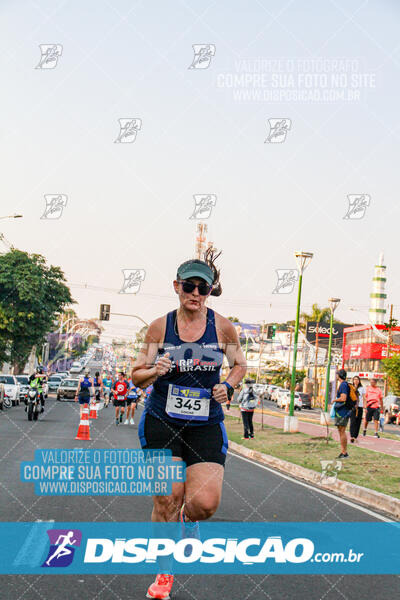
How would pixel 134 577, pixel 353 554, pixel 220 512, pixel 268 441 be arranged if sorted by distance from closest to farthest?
pixel 134 577, pixel 353 554, pixel 220 512, pixel 268 441

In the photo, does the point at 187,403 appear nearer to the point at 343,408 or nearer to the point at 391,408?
the point at 343,408

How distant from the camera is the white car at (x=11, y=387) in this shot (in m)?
36.9

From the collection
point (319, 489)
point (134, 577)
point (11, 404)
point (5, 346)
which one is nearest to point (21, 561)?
point (134, 577)

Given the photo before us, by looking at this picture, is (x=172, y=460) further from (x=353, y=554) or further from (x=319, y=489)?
(x=319, y=489)

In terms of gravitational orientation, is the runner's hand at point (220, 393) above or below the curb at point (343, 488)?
above

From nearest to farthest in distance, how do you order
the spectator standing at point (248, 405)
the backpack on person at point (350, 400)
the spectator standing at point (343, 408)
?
the spectator standing at point (343, 408) < the backpack on person at point (350, 400) < the spectator standing at point (248, 405)

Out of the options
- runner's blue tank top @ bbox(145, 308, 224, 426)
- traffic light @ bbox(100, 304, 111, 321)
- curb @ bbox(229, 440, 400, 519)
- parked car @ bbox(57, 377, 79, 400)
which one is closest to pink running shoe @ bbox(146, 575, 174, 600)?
runner's blue tank top @ bbox(145, 308, 224, 426)

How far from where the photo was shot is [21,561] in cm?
581

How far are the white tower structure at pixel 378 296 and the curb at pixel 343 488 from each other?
92991mm

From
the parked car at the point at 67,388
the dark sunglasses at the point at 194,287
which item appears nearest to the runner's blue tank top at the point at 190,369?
the dark sunglasses at the point at 194,287

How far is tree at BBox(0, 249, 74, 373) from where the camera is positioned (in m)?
54.2

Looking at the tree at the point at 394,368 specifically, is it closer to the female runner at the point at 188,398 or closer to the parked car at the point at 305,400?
the parked car at the point at 305,400

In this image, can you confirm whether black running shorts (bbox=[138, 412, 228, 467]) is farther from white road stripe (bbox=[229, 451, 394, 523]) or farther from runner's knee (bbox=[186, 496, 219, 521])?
white road stripe (bbox=[229, 451, 394, 523])

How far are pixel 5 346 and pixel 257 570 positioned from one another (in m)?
50.9
